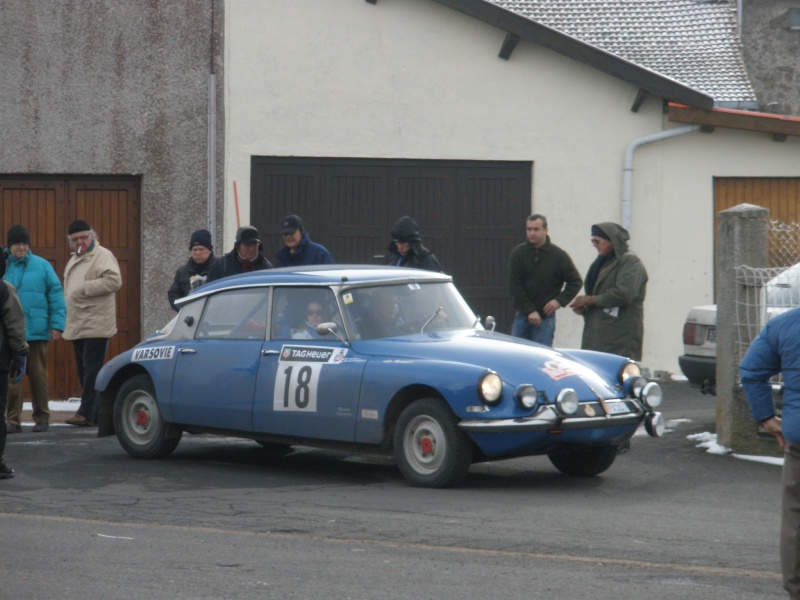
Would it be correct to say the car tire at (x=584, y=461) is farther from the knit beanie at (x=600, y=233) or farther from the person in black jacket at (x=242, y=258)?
the person in black jacket at (x=242, y=258)

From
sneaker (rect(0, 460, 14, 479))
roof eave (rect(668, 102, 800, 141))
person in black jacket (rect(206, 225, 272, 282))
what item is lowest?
sneaker (rect(0, 460, 14, 479))

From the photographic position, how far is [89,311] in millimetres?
13492

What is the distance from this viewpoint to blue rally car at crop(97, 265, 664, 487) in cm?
891

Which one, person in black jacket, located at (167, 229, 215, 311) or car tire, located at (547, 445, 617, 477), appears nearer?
car tire, located at (547, 445, 617, 477)

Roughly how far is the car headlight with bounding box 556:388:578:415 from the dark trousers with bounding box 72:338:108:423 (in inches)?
242

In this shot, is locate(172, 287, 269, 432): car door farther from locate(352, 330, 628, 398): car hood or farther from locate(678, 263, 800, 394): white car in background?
locate(678, 263, 800, 394): white car in background

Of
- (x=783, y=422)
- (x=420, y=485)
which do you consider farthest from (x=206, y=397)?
(x=783, y=422)

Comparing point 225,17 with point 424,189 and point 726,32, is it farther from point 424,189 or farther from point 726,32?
point 726,32

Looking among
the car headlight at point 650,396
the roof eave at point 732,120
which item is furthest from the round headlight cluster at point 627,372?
the roof eave at point 732,120

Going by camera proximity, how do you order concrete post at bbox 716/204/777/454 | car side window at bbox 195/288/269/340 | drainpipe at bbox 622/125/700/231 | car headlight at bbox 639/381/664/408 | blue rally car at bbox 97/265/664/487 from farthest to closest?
drainpipe at bbox 622/125/700/231 → concrete post at bbox 716/204/777/454 → car side window at bbox 195/288/269/340 → car headlight at bbox 639/381/664/408 → blue rally car at bbox 97/265/664/487

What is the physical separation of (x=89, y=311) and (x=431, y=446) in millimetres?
5560

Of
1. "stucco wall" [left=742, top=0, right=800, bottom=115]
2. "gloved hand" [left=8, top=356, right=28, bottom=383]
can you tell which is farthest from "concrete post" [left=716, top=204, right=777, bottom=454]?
"stucco wall" [left=742, top=0, right=800, bottom=115]

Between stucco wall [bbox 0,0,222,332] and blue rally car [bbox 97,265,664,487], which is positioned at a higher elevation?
stucco wall [bbox 0,0,222,332]

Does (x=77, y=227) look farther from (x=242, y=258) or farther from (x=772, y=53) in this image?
(x=772, y=53)
